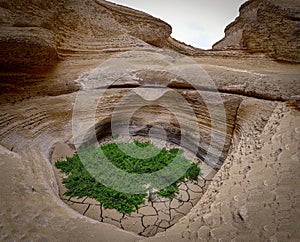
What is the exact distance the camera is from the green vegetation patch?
3080 mm

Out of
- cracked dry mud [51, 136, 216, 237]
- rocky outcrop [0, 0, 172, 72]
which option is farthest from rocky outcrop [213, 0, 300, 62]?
cracked dry mud [51, 136, 216, 237]

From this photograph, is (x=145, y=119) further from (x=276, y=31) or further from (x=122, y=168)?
(x=276, y=31)

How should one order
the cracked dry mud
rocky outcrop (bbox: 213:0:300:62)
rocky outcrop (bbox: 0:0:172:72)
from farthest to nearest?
rocky outcrop (bbox: 213:0:300:62) → rocky outcrop (bbox: 0:0:172:72) → the cracked dry mud

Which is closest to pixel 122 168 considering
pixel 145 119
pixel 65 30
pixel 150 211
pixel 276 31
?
pixel 150 211

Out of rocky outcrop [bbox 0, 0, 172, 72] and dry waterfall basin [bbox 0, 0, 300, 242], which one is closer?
dry waterfall basin [bbox 0, 0, 300, 242]

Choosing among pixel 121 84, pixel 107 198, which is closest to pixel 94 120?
pixel 121 84

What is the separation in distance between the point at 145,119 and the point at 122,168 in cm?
160

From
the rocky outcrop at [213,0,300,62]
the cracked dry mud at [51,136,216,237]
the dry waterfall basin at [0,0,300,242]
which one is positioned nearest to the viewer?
the dry waterfall basin at [0,0,300,242]

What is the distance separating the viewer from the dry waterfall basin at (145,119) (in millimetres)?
1946

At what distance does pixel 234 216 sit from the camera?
193cm

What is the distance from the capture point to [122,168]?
3.69 meters

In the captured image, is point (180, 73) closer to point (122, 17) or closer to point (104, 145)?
point (104, 145)

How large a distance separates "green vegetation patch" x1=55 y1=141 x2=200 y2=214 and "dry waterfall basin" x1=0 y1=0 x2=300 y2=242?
0.39ft

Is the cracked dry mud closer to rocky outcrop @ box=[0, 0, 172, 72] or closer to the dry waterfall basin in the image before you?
the dry waterfall basin
